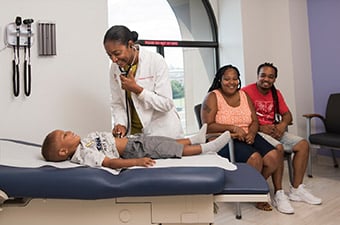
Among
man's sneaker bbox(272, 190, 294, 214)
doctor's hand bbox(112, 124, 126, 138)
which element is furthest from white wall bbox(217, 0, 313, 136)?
doctor's hand bbox(112, 124, 126, 138)

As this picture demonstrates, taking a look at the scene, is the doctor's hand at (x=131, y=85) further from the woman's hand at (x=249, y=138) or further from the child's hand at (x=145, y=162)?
the woman's hand at (x=249, y=138)

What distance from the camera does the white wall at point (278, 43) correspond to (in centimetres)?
376

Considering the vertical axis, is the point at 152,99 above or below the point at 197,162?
above

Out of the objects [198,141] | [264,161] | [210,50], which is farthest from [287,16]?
[198,141]

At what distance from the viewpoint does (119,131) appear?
193 cm

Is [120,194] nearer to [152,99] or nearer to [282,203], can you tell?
[152,99]

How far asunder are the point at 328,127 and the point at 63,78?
2731 mm

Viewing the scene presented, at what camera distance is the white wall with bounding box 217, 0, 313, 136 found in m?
3.76

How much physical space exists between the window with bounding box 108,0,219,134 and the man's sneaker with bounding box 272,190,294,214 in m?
1.44

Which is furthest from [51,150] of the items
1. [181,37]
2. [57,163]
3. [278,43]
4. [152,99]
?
[278,43]

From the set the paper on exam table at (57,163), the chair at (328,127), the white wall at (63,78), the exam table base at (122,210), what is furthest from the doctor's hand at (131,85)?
the chair at (328,127)

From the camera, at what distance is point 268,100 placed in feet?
9.80

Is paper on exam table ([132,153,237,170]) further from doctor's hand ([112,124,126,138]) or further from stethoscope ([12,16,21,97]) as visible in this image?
stethoscope ([12,16,21,97])

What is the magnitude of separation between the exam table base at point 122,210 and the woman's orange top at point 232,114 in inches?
53.1
